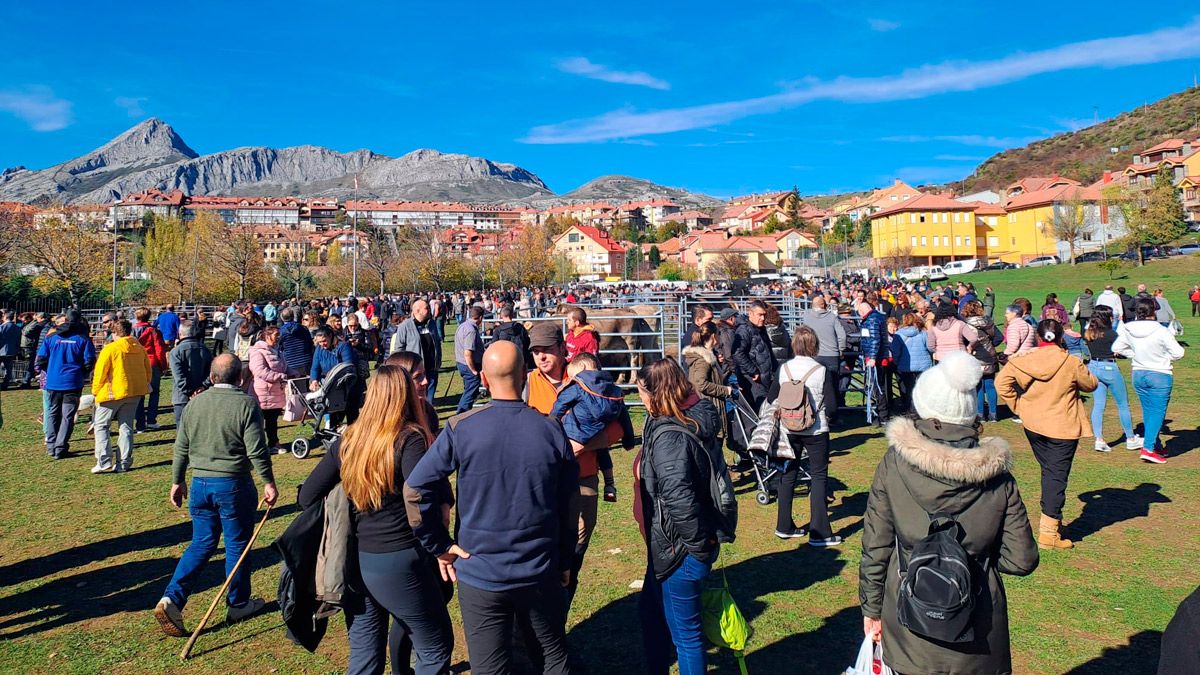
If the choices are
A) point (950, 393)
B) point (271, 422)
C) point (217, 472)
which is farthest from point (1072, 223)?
point (217, 472)

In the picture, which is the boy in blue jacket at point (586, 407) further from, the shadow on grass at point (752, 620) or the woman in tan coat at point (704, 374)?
the woman in tan coat at point (704, 374)

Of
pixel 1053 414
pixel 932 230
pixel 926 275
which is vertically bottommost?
pixel 1053 414

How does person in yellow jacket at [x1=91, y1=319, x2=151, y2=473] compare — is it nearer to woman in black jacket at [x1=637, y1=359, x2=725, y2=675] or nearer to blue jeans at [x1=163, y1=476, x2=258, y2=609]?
blue jeans at [x1=163, y1=476, x2=258, y2=609]

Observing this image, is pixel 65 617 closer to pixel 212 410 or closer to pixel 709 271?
pixel 212 410

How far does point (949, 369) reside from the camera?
3121mm

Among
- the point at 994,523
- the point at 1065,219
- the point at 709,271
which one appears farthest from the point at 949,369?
the point at 709,271

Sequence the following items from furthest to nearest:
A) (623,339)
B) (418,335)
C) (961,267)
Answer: (961,267) < (623,339) < (418,335)

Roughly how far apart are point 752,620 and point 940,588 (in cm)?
247

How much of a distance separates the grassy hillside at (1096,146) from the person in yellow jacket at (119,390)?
387ft

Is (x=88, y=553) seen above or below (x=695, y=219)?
below

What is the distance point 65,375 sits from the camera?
10047 mm

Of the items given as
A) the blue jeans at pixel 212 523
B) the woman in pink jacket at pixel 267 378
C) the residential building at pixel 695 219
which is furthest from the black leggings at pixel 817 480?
the residential building at pixel 695 219

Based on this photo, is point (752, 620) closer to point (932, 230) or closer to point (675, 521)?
point (675, 521)

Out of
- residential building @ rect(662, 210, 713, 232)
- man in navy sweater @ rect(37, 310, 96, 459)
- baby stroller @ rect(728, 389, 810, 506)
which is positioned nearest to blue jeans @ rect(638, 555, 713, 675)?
baby stroller @ rect(728, 389, 810, 506)
